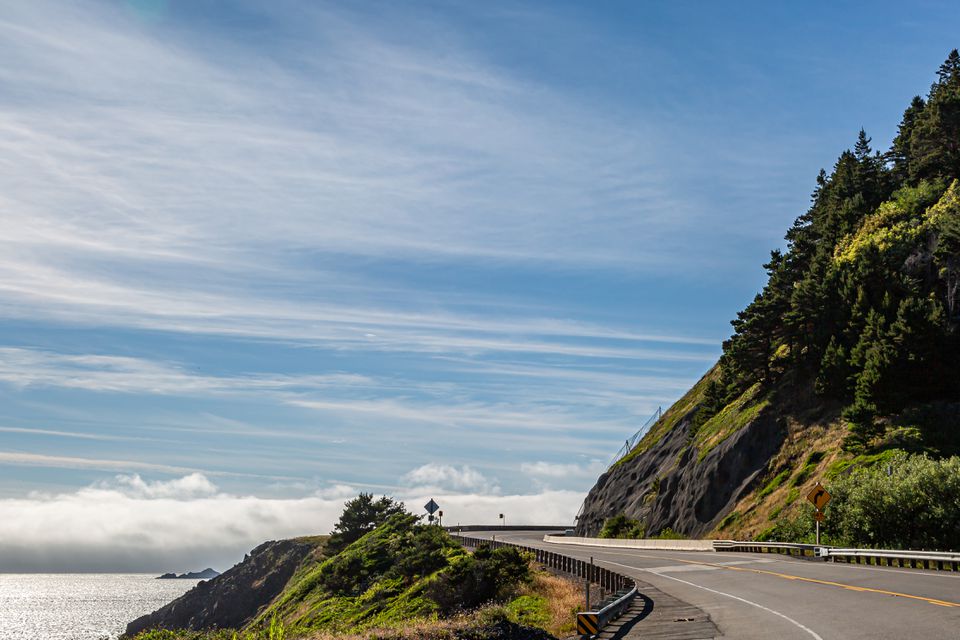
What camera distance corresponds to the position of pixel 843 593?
80.5 feet

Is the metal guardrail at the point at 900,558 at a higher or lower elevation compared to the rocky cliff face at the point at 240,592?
higher

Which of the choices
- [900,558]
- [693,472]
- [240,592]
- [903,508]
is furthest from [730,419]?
[240,592]

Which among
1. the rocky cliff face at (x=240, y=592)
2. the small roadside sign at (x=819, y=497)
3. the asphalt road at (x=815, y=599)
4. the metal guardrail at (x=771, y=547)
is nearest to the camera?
the asphalt road at (x=815, y=599)

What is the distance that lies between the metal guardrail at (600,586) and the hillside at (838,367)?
51.7 feet

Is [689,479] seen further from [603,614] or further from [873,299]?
[603,614]

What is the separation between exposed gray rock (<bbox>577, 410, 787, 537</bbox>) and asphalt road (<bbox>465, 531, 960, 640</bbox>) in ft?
99.2

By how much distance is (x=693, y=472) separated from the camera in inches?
3007

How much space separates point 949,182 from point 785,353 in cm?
2056

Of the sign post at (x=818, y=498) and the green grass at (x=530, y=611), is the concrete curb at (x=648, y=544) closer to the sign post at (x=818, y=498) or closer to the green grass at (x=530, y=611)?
the sign post at (x=818, y=498)

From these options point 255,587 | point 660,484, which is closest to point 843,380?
point 660,484

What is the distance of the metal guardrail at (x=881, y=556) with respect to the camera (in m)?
32.3

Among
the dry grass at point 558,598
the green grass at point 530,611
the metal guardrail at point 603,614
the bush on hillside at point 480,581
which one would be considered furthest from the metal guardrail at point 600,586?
the bush on hillside at point 480,581

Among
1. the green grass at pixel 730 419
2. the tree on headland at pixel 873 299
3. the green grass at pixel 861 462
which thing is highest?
the tree on headland at pixel 873 299

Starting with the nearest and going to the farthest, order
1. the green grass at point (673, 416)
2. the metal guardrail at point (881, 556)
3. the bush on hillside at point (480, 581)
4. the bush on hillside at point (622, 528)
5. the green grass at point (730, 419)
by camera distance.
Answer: the metal guardrail at point (881, 556), the bush on hillside at point (480, 581), the green grass at point (730, 419), the bush on hillside at point (622, 528), the green grass at point (673, 416)
